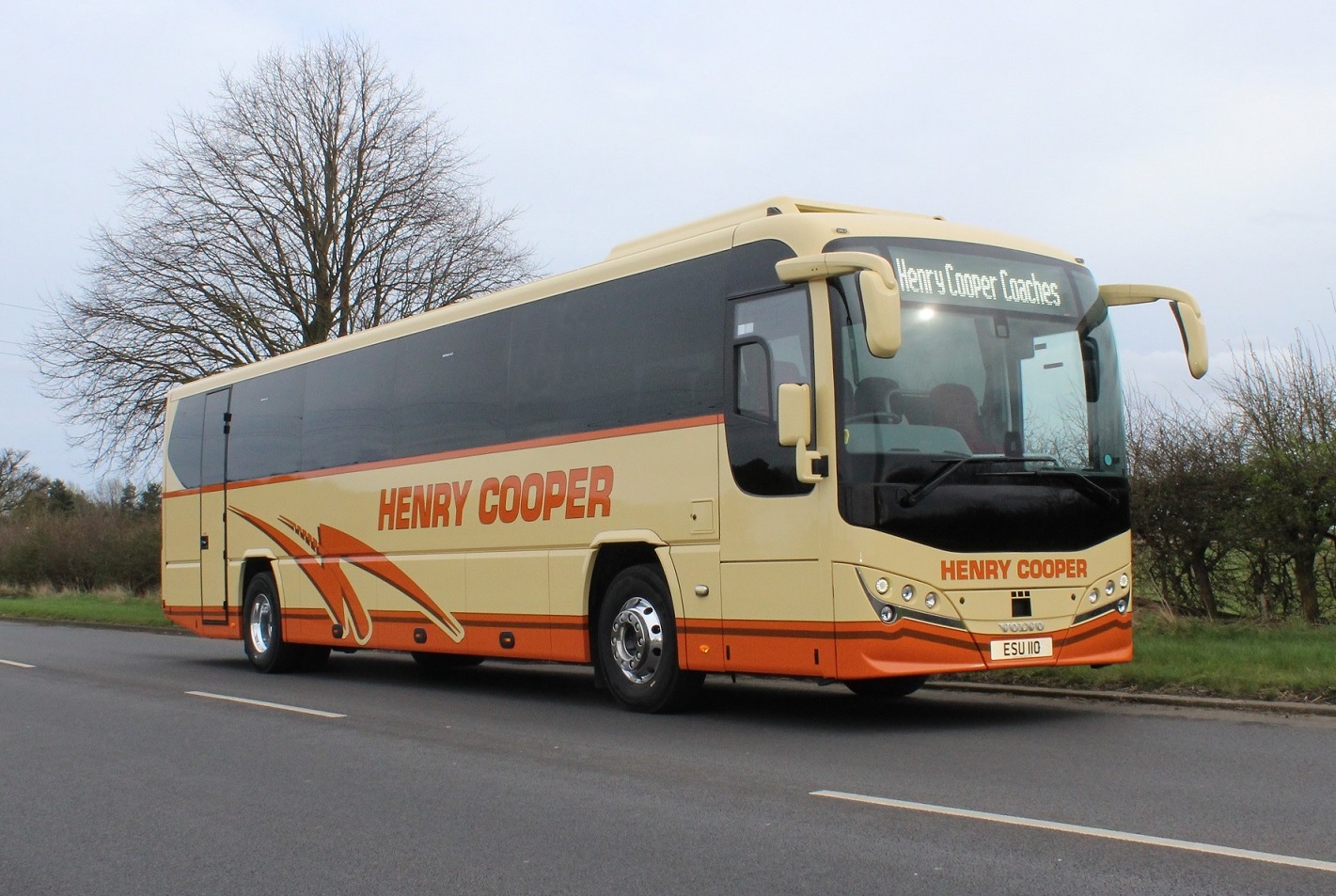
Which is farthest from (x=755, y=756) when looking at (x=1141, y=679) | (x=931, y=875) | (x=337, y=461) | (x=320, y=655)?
(x=320, y=655)

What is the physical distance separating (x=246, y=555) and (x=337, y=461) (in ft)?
8.99

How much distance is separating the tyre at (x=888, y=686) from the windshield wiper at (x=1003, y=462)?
6.74ft

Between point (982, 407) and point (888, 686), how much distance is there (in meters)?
2.85

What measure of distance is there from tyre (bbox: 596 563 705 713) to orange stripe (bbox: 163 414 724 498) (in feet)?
3.64

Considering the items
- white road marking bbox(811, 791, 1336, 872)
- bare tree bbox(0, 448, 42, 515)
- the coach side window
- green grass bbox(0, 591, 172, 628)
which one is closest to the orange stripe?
the coach side window

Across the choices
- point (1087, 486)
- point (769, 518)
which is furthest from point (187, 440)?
point (1087, 486)

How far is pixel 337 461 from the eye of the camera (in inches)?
611

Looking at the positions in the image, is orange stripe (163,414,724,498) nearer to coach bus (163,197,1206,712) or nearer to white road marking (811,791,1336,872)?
coach bus (163,197,1206,712)

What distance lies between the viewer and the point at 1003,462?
9836mm

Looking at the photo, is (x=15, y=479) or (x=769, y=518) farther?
(x=15, y=479)

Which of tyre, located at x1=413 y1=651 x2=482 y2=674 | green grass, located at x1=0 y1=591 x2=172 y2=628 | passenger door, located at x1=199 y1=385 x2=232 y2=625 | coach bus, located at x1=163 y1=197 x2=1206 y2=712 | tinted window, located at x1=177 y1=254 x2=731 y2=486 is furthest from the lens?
green grass, located at x1=0 y1=591 x2=172 y2=628

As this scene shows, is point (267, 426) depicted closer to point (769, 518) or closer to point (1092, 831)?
point (769, 518)

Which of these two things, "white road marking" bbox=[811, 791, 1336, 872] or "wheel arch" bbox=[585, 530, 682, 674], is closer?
Answer: "white road marking" bbox=[811, 791, 1336, 872]

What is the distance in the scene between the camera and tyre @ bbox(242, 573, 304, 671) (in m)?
16.8
